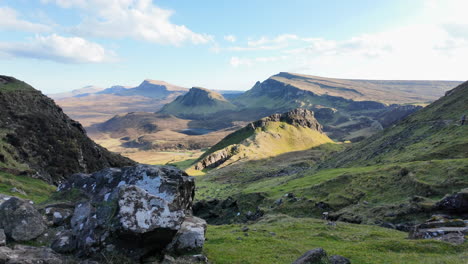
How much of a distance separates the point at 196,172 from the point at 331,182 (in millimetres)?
119612

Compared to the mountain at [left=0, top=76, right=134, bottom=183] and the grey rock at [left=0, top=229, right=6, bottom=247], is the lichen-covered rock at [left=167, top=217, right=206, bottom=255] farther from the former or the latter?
the mountain at [left=0, top=76, right=134, bottom=183]

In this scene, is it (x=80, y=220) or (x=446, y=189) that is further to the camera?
(x=446, y=189)

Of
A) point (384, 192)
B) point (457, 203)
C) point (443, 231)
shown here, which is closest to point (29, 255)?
point (443, 231)

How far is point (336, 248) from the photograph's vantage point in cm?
2448

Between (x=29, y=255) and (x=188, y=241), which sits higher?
(x=29, y=255)

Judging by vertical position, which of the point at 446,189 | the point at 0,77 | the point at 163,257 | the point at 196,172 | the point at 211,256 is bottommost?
the point at 196,172

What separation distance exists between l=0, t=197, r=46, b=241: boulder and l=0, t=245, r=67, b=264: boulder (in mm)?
1197

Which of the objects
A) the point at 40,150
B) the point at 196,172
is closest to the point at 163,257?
the point at 40,150

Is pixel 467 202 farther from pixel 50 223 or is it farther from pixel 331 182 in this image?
pixel 50 223

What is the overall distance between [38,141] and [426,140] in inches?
3588

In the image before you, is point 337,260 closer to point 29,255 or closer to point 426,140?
point 29,255

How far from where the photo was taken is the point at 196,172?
169 m

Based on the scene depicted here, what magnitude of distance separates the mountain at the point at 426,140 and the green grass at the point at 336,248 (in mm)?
40071

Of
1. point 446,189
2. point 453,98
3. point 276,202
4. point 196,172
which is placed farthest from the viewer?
point 196,172
